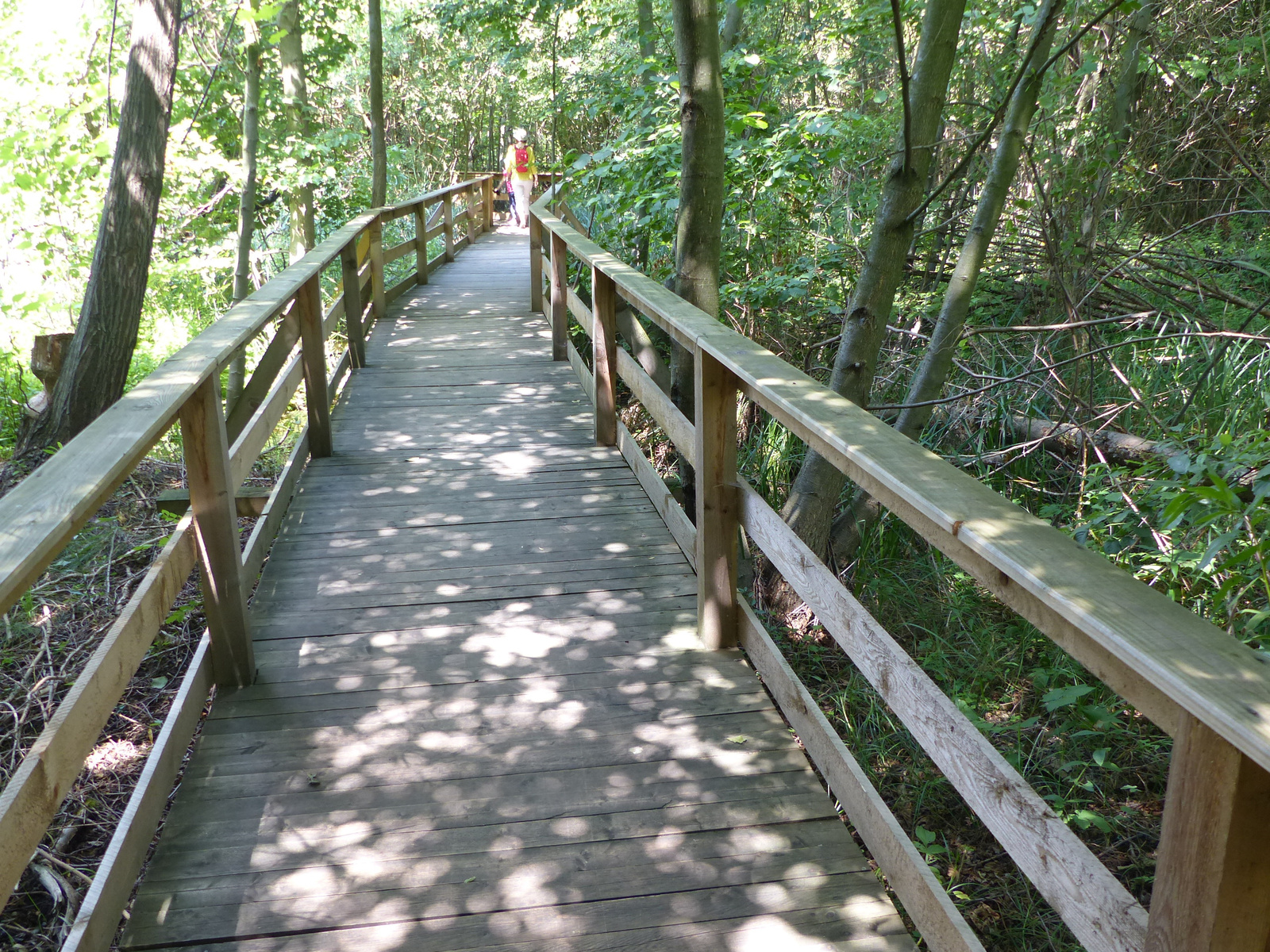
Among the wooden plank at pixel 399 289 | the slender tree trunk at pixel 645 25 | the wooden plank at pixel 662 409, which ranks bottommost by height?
the wooden plank at pixel 399 289

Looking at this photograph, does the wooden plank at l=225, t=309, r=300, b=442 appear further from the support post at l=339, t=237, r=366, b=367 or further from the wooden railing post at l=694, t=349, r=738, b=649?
the wooden railing post at l=694, t=349, r=738, b=649

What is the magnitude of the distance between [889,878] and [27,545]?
5.81 feet

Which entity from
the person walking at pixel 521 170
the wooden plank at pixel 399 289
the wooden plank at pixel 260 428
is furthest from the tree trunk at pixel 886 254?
the person walking at pixel 521 170

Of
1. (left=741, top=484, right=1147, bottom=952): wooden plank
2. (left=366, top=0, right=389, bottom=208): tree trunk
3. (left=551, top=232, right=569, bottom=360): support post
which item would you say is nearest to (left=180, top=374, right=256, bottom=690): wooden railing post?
(left=741, top=484, right=1147, bottom=952): wooden plank

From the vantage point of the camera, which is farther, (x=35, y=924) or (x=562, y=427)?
Answer: (x=562, y=427)

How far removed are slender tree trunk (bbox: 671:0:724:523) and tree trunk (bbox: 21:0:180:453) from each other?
3.45 meters

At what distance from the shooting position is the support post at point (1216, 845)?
3.41 ft

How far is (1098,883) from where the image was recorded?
4.48 ft

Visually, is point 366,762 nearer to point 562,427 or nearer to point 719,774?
point 719,774

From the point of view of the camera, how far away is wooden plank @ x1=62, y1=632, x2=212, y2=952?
1869 millimetres

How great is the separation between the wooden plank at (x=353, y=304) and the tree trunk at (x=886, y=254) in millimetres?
3302

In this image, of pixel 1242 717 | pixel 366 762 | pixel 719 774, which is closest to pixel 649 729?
pixel 719 774

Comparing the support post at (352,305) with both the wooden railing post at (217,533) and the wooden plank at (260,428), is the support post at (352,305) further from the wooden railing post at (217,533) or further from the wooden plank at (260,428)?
the wooden railing post at (217,533)

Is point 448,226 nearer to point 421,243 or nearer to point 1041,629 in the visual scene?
point 421,243
